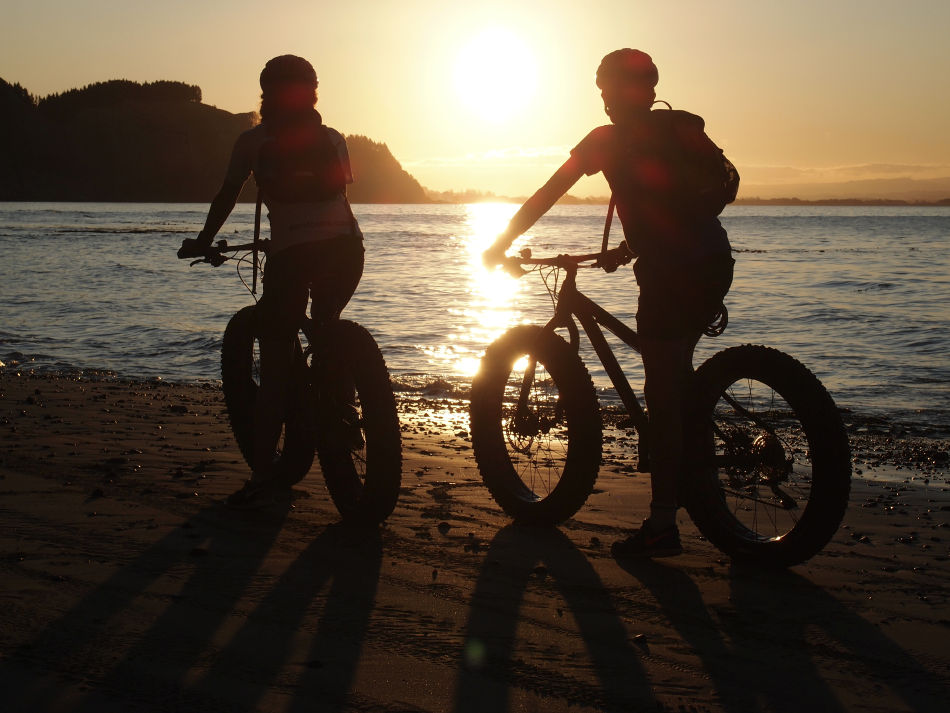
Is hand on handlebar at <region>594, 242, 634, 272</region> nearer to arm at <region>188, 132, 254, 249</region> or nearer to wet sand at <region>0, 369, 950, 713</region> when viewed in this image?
wet sand at <region>0, 369, 950, 713</region>

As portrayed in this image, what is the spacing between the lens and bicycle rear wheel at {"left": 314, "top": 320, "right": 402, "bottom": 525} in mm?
4188

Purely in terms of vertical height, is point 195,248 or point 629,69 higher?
point 629,69

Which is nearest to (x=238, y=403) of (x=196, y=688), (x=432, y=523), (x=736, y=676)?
(x=432, y=523)

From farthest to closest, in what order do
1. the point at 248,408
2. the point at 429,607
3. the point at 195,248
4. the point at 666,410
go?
the point at 248,408 < the point at 195,248 < the point at 666,410 < the point at 429,607

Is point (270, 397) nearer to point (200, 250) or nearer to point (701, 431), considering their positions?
point (200, 250)

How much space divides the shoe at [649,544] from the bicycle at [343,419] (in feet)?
3.38

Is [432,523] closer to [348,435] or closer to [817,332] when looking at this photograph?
[348,435]

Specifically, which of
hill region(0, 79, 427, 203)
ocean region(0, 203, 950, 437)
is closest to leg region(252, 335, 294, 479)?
ocean region(0, 203, 950, 437)

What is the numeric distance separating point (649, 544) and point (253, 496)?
6.29 feet

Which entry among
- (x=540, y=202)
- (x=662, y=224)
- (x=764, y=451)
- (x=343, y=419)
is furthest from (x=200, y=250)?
(x=764, y=451)

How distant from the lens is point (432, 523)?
441 centimetres

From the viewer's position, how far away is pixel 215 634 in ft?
9.84

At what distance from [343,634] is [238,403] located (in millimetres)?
2403

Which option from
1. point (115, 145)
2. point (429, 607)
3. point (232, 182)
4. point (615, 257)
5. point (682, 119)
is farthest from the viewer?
point (115, 145)
